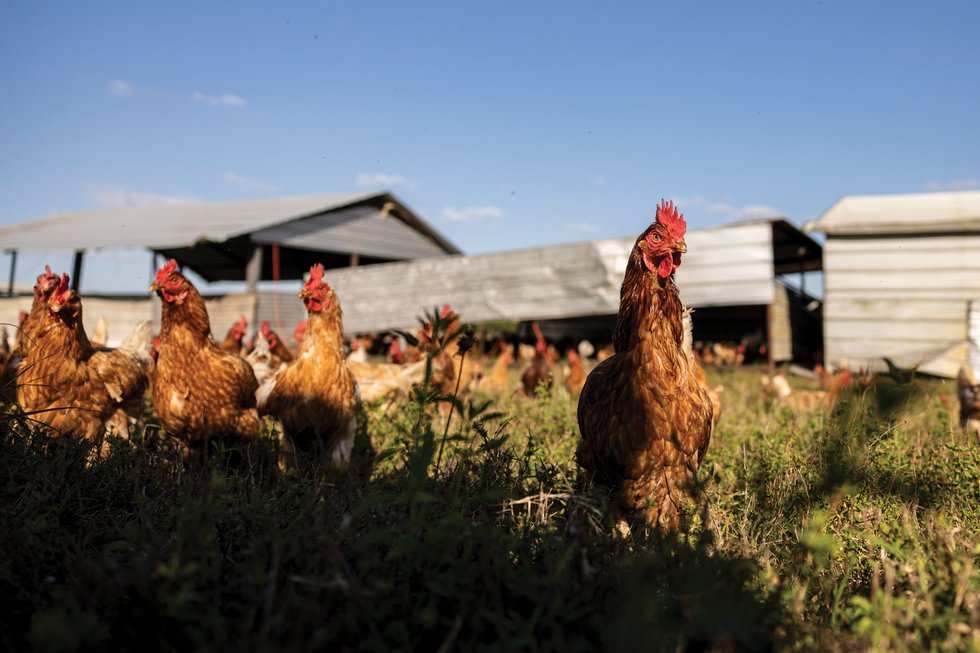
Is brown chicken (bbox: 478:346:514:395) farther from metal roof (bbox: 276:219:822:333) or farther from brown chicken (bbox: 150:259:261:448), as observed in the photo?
metal roof (bbox: 276:219:822:333)

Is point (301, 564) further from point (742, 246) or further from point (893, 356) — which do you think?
point (893, 356)

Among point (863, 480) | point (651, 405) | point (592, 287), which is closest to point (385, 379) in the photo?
point (651, 405)

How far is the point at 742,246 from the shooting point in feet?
37.5

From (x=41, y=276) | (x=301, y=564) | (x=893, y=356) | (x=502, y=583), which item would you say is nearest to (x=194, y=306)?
(x=41, y=276)

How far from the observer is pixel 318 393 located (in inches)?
156

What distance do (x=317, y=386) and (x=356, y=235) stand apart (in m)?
14.6

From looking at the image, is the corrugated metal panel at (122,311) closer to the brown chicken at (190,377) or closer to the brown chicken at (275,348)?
the brown chicken at (275,348)

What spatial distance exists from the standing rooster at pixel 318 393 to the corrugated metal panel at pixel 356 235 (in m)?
12.0

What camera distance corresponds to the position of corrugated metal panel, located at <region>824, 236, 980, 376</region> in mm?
10367

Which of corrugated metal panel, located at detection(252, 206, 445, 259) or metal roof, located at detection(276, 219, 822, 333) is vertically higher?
corrugated metal panel, located at detection(252, 206, 445, 259)

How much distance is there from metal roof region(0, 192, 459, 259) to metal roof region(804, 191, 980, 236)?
11.7 meters

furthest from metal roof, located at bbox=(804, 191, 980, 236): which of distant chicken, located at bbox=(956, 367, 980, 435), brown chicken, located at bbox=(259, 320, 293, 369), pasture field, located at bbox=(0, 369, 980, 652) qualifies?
pasture field, located at bbox=(0, 369, 980, 652)

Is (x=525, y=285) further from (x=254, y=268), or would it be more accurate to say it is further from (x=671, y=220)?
(x=671, y=220)

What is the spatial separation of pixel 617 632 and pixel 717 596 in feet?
1.19
